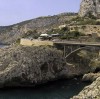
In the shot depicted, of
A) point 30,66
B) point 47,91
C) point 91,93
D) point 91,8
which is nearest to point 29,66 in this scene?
point 30,66

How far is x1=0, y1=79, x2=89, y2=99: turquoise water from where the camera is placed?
45247 millimetres

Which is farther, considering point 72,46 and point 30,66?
point 72,46

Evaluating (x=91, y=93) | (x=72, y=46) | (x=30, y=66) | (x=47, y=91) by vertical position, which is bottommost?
(x=47, y=91)

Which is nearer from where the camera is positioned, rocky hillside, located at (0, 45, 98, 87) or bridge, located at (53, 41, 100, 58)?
rocky hillside, located at (0, 45, 98, 87)

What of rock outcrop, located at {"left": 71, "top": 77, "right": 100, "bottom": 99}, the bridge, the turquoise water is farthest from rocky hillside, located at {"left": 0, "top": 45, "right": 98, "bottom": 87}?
rock outcrop, located at {"left": 71, "top": 77, "right": 100, "bottom": 99}

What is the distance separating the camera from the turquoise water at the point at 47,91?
1781 inches

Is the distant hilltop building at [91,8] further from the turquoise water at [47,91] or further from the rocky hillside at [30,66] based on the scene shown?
the turquoise water at [47,91]

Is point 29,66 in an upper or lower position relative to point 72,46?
lower

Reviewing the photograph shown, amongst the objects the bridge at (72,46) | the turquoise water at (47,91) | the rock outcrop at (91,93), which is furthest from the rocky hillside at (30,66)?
the rock outcrop at (91,93)

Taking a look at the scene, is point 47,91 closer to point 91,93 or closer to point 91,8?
point 91,93

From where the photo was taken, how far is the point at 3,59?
52219 millimetres

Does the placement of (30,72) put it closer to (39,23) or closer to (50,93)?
(50,93)

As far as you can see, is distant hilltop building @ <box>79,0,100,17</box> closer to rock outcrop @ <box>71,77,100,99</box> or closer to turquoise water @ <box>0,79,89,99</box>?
turquoise water @ <box>0,79,89,99</box>

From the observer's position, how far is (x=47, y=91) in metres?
48.1
